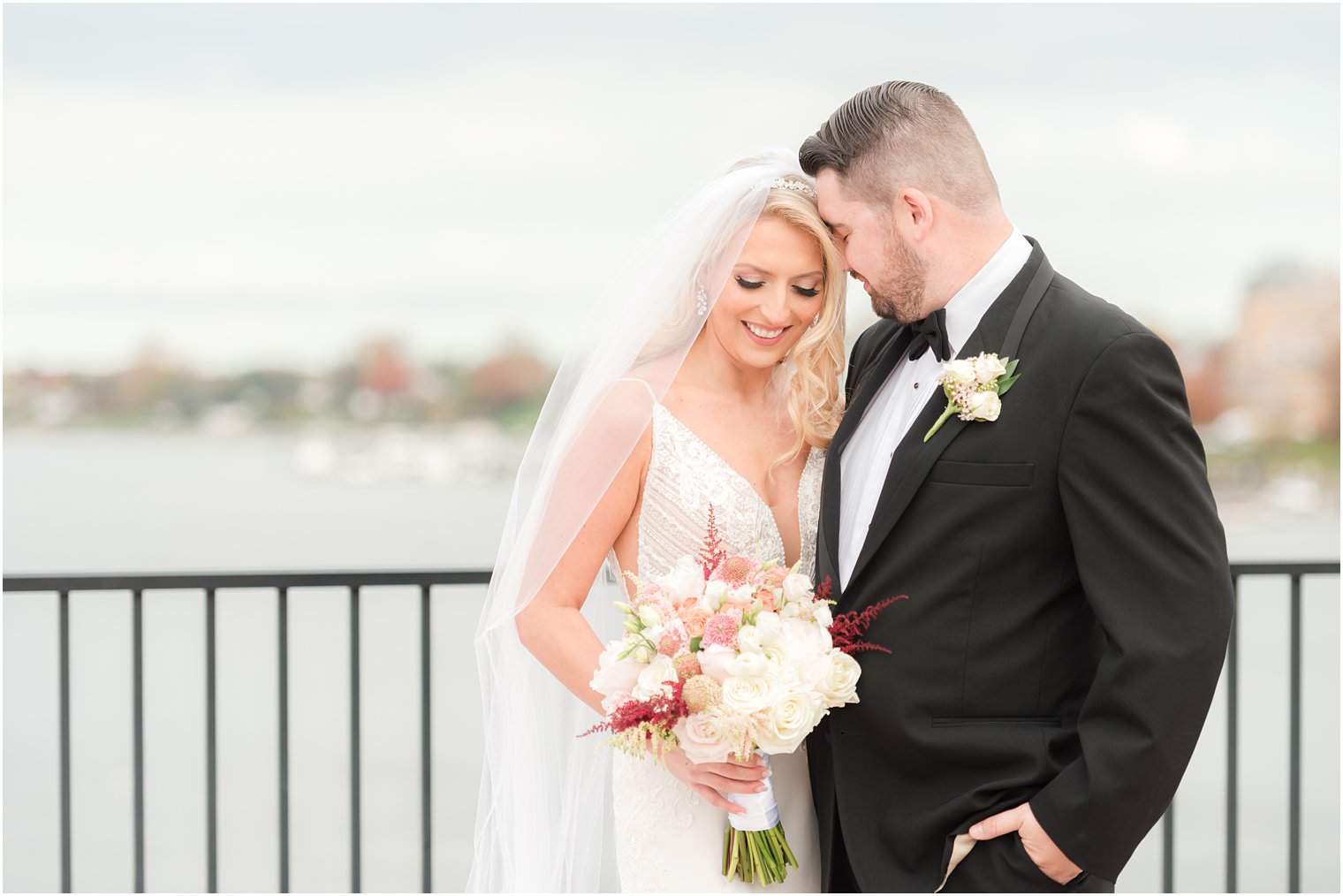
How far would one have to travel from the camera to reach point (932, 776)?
6.59 feet

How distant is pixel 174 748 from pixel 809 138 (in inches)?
314

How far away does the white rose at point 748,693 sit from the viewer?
5.72 feet

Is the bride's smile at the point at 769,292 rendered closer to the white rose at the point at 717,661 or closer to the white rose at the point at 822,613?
the white rose at the point at 822,613

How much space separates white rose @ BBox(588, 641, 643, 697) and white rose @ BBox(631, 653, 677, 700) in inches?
1.8

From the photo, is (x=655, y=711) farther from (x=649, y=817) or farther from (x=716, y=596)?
(x=649, y=817)

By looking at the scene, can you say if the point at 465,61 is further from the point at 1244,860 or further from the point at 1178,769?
the point at 1178,769

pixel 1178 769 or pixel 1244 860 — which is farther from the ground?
pixel 1178 769

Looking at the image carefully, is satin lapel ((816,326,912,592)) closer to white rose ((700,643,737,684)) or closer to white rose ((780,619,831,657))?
white rose ((780,619,831,657))

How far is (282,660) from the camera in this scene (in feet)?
10.1

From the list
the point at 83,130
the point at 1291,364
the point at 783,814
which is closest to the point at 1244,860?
the point at 783,814

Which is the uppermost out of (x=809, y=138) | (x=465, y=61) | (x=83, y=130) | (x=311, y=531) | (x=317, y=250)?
(x=465, y=61)

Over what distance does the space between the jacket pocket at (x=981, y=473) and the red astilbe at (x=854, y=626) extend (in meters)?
0.23

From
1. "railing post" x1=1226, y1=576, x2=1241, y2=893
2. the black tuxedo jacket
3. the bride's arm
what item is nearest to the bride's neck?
the bride's arm

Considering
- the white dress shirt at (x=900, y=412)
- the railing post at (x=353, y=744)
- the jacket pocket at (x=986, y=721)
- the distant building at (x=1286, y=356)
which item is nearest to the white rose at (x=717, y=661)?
the white dress shirt at (x=900, y=412)
